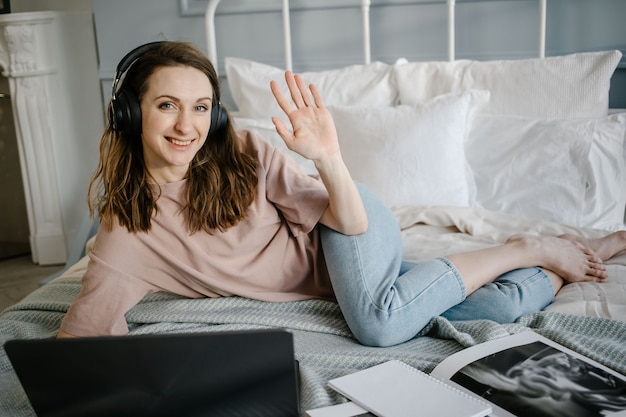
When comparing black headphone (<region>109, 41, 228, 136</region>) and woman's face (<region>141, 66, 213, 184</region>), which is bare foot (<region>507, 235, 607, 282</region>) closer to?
woman's face (<region>141, 66, 213, 184</region>)

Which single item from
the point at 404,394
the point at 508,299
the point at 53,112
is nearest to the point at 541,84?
the point at 508,299

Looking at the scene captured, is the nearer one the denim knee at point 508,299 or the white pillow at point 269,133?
the denim knee at point 508,299

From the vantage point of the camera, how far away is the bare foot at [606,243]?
171cm

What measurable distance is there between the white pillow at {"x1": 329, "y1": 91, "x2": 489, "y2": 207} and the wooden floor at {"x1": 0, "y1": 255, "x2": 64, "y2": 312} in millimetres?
1588

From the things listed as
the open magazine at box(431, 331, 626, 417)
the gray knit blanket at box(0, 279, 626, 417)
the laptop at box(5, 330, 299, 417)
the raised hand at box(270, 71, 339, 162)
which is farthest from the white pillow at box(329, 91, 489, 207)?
the laptop at box(5, 330, 299, 417)

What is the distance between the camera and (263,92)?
2.38 metres

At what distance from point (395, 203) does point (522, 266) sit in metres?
0.51

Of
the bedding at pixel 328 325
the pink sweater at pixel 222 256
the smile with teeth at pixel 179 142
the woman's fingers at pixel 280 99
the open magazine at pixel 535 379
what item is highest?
the woman's fingers at pixel 280 99

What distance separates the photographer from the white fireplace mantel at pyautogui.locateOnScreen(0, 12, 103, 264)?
299 centimetres

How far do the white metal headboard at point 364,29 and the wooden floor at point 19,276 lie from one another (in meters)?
1.21

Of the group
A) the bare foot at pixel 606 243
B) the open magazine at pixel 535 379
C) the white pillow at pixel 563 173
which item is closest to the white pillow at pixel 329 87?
the white pillow at pixel 563 173

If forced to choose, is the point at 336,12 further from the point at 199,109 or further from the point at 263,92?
the point at 199,109

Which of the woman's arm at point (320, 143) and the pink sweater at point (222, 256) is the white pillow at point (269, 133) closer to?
the pink sweater at point (222, 256)

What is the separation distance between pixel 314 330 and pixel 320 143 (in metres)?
0.36
